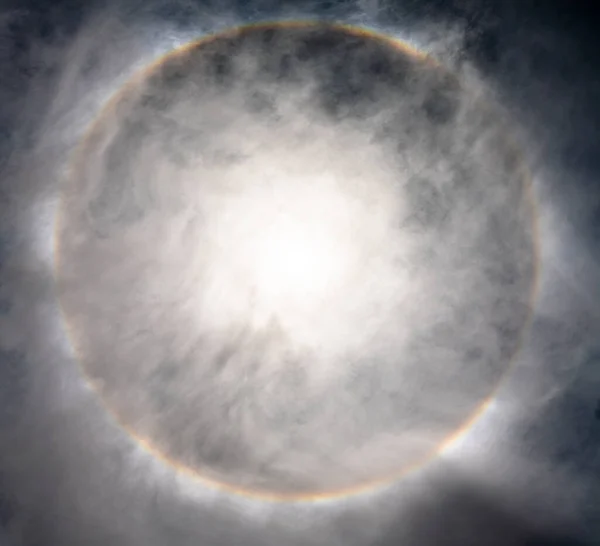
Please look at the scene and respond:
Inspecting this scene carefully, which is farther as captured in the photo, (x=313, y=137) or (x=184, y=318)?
(x=184, y=318)

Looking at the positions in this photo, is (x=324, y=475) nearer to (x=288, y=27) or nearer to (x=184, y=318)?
(x=184, y=318)

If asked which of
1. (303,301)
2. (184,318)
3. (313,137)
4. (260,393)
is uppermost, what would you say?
(313,137)

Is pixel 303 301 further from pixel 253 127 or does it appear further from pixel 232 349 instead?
pixel 253 127

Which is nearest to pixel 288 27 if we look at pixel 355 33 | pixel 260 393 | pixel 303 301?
pixel 355 33

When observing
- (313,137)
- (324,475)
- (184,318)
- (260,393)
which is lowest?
(324,475)

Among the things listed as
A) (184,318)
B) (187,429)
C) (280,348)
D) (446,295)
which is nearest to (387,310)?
(446,295)

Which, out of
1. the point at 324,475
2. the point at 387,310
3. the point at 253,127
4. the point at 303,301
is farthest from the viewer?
the point at 324,475

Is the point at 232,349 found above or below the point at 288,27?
below

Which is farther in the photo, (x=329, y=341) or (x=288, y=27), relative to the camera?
(x=329, y=341)

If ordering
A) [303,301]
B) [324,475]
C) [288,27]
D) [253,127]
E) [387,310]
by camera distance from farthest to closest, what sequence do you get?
[324,475], [303,301], [387,310], [253,127], [288,27]
